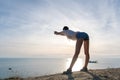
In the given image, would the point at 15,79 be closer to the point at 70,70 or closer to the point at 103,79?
the point at 70,70

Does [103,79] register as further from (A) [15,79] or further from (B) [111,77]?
(A) [15,79]

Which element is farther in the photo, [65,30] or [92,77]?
[65,30]

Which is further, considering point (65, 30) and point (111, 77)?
point (65, 30)

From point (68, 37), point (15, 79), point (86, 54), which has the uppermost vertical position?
point (68, 37)

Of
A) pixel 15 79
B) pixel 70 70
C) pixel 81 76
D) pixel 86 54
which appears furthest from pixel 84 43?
pixel 15 79

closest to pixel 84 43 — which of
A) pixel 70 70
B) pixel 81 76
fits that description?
pixel 70 70

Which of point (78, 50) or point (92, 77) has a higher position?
point (78, 50)

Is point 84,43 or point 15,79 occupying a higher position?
point 84,43

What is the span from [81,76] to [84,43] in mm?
1997

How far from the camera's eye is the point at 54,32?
37.4ft

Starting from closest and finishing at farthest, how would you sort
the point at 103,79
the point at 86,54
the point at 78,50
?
the point at 103,79, the point at 78,50, the point at 86,54

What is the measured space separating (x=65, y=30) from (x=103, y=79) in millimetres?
2760

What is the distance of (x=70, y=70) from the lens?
10.7 metres

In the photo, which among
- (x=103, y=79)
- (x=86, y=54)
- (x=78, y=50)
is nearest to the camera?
(x=103, y=79)
